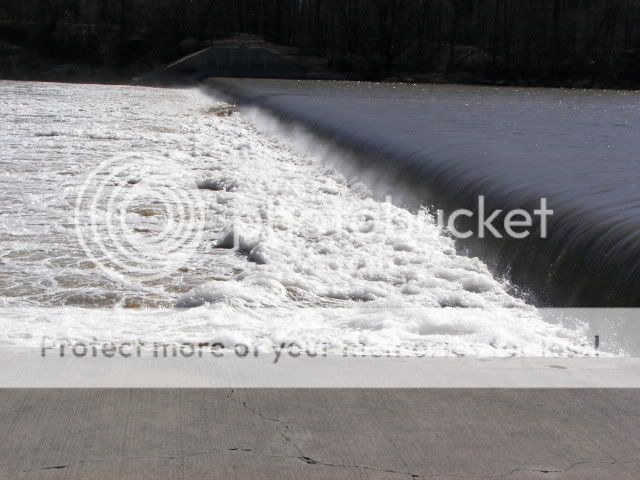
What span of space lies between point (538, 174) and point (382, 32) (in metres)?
42.6

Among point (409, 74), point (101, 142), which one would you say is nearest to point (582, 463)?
point (101, 142)

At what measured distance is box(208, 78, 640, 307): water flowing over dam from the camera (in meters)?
5.25

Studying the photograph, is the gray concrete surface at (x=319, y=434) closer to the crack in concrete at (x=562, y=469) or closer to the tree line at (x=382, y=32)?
the crack in concrete at (x=562, y=469)

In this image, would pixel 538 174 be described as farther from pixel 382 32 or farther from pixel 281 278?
pixel 382 32

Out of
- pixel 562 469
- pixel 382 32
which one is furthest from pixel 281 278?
pixel 382 32

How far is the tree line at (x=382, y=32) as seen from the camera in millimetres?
46969

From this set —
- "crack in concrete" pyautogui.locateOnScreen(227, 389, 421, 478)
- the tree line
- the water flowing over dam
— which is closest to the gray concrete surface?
"crack in concrete" pyautogui.locateOnScreen(227, 389, 421, 478)

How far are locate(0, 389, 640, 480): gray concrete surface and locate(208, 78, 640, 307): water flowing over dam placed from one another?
1917mm

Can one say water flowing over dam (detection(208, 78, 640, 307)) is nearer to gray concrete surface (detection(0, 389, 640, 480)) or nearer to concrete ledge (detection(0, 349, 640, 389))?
concrete ledge (detection(0, 349, 640, 389))

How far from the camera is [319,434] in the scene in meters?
2.77

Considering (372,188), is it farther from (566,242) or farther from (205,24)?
(205,24)

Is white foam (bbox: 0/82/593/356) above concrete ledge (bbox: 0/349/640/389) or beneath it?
beneath

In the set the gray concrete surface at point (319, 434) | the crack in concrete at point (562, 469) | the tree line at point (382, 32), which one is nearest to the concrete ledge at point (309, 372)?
the gray concrete surface at point (319, 434)

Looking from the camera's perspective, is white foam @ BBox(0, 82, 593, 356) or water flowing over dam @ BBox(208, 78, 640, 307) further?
water flowing over dam @ BBox(208, 78, 640, 307)
